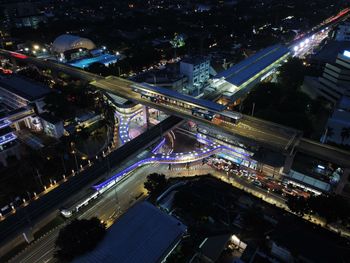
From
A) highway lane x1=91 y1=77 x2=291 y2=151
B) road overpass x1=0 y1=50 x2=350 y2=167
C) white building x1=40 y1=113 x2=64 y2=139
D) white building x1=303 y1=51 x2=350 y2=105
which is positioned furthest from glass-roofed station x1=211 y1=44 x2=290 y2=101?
white building x1=40 y1=113 x2=64 y2=139

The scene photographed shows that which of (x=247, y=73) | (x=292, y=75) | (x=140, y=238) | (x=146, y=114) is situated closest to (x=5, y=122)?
(x=146, y=114)

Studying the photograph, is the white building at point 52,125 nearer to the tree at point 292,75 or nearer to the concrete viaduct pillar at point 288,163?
the concrete viaduct pillar at point 288,163

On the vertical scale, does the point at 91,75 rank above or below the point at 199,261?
above

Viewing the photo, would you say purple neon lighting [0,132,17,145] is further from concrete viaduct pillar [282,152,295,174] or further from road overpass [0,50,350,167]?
concrete viaduct pillar [282,152,295,174]

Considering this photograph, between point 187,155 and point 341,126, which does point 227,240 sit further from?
point 341,126

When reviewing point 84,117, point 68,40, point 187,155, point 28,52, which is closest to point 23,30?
point 28,52

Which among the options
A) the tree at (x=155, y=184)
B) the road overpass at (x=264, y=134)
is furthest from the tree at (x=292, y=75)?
the tree at (x=155, y=184)

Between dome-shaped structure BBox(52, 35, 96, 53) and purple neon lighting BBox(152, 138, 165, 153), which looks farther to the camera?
dome-shaped structure BBox(52, 35, 96, 53)
